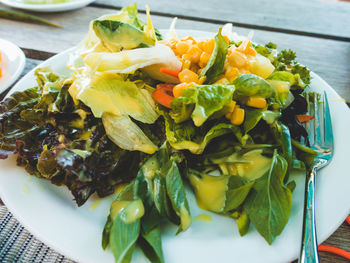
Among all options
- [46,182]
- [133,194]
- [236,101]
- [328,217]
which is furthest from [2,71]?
[328,217]

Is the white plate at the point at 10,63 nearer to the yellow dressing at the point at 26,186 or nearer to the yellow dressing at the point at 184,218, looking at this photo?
the yellow dressing at the point at 26,186

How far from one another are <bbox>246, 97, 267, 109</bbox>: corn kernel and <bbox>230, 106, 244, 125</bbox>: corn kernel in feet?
0.24

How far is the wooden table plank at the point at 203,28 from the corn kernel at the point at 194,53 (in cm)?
113

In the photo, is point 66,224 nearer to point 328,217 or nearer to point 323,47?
point 328,217

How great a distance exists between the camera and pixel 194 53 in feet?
4.67

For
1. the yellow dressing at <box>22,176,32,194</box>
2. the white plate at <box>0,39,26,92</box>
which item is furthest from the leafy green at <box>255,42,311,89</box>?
the white plate at <box>0,39,26,92</box>

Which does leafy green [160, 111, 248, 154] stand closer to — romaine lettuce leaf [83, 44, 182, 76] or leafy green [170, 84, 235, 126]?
leafy green [170, 84, 235, 126]

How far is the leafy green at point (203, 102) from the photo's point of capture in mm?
1159

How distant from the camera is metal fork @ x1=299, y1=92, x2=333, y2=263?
0.91m

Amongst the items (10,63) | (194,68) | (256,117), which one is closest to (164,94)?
(194,68)

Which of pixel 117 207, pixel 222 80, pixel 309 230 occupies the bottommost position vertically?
pixel 117 207

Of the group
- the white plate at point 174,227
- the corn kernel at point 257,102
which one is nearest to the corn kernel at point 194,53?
the corn kernel at point 257,102

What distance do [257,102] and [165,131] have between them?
0.44 metres

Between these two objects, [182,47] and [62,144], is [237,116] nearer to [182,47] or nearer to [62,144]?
[182,47]
